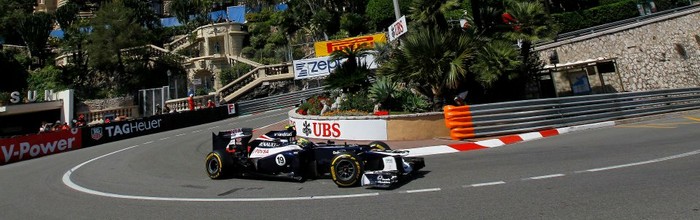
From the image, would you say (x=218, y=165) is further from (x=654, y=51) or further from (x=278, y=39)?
(x=278, y=39)

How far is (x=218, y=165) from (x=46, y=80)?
47.4 meters

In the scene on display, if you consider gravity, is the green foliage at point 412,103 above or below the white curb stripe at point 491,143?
above

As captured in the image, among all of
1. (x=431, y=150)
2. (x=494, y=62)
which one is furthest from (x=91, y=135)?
(x=494, y=62)

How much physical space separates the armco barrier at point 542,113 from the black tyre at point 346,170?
618 centimetres

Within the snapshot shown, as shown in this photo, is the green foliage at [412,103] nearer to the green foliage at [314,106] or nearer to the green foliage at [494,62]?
the green foliage at [494,62]

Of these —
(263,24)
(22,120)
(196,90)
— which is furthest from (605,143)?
(263,24)

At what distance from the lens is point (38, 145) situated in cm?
1925

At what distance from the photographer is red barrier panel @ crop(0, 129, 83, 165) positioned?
58.7ft

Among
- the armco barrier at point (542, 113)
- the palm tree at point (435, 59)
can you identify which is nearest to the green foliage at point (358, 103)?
the palm tree at point (435, 59)

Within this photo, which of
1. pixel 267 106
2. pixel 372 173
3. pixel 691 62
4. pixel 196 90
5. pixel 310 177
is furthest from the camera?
pixel 196 90

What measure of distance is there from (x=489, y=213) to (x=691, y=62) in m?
24.2

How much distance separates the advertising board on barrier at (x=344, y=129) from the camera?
45.8 ft

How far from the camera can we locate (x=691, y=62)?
23094mm

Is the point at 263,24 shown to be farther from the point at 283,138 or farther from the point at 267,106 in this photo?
the point at 283,138
